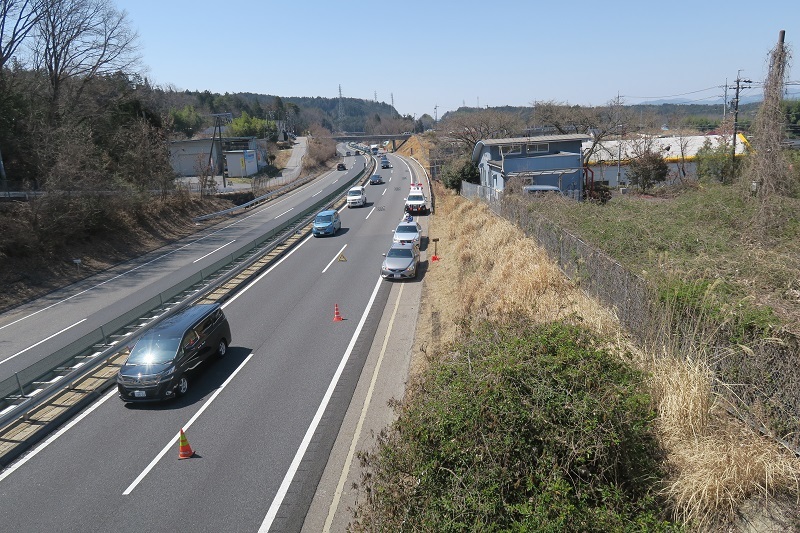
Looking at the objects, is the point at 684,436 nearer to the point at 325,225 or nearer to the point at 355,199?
the point at 325,225

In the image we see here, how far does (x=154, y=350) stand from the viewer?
14094 mm

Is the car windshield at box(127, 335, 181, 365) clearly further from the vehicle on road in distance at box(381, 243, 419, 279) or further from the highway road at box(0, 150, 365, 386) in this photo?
the vehicle on road in distance at box(381, 243, 419, 279)

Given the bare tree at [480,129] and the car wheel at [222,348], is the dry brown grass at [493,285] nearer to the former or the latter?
the car wheel at [222,348]

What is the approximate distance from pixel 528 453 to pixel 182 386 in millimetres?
10344

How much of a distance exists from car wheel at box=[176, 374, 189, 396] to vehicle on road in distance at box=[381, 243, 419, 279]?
1202 cm

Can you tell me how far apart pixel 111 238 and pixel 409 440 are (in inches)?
1251

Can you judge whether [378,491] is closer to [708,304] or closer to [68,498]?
[708,304]

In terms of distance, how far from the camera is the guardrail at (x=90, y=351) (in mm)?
13029

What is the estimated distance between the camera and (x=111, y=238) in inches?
1312

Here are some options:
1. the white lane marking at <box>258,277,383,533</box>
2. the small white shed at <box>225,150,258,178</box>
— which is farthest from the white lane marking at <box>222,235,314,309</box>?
the small white shed at <box>225,150,258,178</box>

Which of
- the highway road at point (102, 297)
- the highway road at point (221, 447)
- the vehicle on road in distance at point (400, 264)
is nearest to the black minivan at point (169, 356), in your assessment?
the highway road at point (221, 447)

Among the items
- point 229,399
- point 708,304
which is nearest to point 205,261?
point 229,399

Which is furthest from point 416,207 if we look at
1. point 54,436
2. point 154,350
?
point 54,436

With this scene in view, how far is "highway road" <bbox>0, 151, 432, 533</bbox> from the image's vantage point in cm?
952
